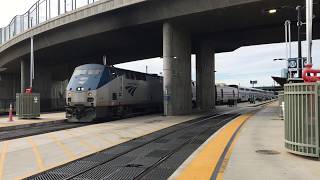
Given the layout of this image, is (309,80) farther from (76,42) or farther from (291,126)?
(76,42)

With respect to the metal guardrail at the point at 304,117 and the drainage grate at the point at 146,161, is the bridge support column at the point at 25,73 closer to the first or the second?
the drainage grate at the point at 146,161

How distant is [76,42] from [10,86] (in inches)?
1504

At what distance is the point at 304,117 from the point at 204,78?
37030mm

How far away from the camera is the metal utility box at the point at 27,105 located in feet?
94.3

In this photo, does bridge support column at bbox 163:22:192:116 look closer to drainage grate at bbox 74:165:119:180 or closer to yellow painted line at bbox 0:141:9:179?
yellow painted line at bbox 0:141:9:179

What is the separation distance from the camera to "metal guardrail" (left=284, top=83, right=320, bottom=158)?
33.3 ft

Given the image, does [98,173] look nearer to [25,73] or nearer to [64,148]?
[64,148]

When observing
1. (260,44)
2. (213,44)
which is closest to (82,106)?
(213,44)

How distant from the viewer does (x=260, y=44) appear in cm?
4953

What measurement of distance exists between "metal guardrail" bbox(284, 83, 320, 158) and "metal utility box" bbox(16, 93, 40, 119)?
71.9 feet

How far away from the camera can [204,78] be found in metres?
47.2

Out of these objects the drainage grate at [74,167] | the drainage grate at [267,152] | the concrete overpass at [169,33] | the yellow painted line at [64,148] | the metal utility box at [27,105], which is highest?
the concrete overpass at [169,33]

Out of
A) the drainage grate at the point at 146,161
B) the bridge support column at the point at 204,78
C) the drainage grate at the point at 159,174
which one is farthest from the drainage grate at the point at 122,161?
the bridge support column at the point at 204,78

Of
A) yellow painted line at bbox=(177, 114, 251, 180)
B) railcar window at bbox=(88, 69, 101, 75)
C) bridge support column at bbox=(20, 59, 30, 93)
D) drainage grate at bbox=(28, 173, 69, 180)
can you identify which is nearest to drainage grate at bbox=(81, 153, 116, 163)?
drainage grate at bbox=(28, 173, 69, 180)
